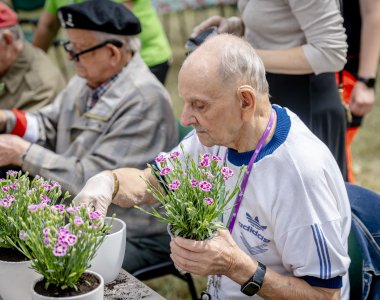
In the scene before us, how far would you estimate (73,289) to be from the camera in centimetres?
148

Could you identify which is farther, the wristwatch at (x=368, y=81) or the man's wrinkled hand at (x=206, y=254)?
the wristwatch at (x=368, y=81)

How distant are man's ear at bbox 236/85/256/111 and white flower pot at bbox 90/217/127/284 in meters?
0.47

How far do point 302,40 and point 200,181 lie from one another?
1.25 metres

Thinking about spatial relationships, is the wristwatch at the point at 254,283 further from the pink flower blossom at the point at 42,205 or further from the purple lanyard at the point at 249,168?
the pink flower blossom at the point at 42,205

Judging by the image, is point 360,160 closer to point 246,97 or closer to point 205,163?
point 246,97

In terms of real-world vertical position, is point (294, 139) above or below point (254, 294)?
above

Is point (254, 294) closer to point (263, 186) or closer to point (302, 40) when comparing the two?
point (263, 186)

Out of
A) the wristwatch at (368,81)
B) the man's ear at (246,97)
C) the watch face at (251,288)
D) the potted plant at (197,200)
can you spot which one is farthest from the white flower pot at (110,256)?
the wristwatch at (368,81)

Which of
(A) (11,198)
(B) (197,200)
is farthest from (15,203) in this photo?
(B) (197,200)

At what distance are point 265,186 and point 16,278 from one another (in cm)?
69

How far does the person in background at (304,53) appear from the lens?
8.09 feet

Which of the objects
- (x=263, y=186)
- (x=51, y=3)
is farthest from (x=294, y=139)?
(x=51, y=3)

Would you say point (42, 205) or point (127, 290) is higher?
point (42, 205)

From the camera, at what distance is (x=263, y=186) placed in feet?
5.89
